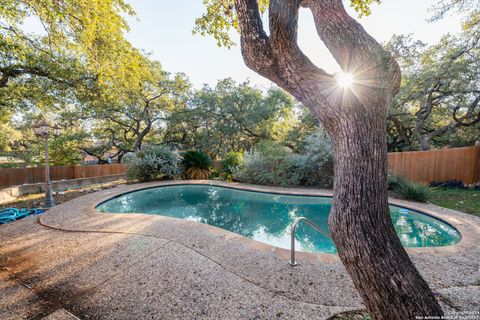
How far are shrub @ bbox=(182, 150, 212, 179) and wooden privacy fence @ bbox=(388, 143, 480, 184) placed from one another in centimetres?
888

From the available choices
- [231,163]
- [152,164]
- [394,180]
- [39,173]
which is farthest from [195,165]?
[394,180]

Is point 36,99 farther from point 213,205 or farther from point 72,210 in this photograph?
point 213,205

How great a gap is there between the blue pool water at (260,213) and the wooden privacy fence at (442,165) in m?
3.31

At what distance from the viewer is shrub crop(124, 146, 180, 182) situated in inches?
380

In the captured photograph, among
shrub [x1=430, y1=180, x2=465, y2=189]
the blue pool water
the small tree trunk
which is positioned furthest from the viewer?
shrub [x1=430, y1=180, x2=465, y2=189]

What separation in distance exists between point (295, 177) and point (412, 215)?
4266mm

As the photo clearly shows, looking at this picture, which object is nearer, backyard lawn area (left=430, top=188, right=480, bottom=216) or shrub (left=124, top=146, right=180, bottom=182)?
backyard lawn area (left=430, top=188, right=480, bottom=216)

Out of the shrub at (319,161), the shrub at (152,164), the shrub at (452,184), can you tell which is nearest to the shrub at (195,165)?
the shrub at (152,164)

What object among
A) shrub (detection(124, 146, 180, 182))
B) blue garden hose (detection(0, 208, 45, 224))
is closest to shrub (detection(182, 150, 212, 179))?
shrub (detection(124, 146, 180, 182))

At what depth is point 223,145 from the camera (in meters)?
15.4

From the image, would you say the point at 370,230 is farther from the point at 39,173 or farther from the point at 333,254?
the point at 39,173

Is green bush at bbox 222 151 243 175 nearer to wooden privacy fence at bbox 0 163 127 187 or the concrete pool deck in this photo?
the concrete pool deck

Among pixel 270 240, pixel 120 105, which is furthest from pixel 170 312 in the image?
pixel 120 105

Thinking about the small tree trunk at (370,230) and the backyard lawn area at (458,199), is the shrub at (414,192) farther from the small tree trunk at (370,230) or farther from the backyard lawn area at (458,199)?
the small tree trunk at (370,230)
